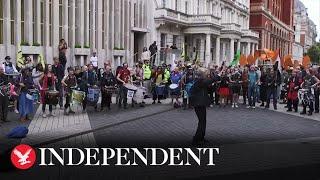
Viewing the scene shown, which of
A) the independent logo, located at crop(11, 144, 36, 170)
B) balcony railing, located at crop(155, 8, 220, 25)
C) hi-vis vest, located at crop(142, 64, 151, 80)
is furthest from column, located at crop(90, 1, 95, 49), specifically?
the independent logo, located at crop(11, 144, 36, 170)

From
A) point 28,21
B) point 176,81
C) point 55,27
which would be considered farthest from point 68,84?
point 55,27

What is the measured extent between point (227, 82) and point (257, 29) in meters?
60.4

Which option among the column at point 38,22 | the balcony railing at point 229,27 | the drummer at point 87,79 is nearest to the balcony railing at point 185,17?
the balcony railing at point 229,27

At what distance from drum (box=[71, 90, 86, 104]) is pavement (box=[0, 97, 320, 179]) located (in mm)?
490

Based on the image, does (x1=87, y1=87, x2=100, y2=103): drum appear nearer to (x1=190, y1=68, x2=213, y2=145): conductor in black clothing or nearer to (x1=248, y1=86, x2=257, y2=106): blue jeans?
(x1=190, y1=68, x2=213, y2=145): conductor in black clothing

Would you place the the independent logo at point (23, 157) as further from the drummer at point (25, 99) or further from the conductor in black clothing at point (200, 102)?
the drummer at point (25, 99)

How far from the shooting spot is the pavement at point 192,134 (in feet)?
29.2

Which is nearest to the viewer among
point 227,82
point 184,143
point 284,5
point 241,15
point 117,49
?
point 184,143

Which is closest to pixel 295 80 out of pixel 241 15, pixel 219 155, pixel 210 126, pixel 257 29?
pixel 210 126

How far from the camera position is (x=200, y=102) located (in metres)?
11.8

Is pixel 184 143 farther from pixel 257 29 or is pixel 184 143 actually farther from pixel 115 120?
pixel 257 29

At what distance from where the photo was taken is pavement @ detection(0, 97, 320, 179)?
8.91 metres

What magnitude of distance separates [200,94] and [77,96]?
5.74m

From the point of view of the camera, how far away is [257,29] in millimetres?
79188
